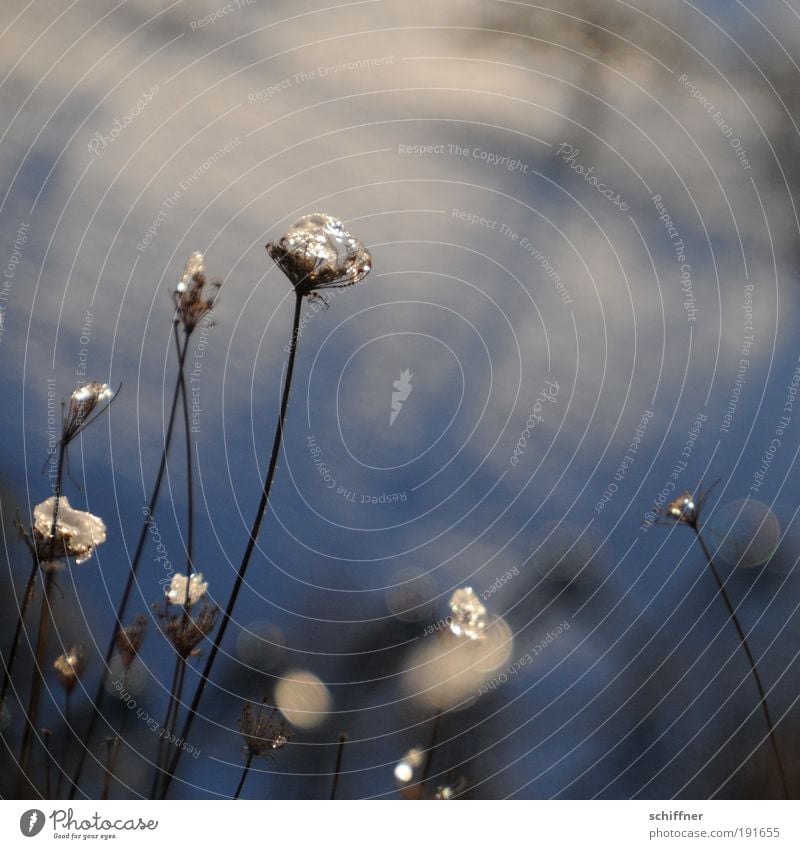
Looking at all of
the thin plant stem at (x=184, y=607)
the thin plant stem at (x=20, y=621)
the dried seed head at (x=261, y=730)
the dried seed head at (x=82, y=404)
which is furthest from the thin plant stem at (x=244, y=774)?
the dried seed head at (x=82, y=404)

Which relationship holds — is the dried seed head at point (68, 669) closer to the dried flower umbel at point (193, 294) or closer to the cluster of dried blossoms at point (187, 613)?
the cluster of dried blossoms at point (187, 613)

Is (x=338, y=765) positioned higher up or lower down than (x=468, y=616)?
lower down

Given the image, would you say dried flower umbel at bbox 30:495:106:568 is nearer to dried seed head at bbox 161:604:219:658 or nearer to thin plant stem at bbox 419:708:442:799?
dried seed head at bbox 161:604:219:658

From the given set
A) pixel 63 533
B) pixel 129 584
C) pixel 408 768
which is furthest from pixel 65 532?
pixel 408 768

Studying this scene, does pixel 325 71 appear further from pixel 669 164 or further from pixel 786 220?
pixel 786 220

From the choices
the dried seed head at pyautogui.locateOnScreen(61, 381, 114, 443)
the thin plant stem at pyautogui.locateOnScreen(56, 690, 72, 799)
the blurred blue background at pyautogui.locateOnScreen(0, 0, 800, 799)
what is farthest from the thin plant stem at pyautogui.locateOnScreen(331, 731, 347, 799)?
the dried seed head at pyautogui.locateOnScreen(61, 381, 114, 443)

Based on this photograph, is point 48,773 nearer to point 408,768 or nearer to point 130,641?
point 130,641
